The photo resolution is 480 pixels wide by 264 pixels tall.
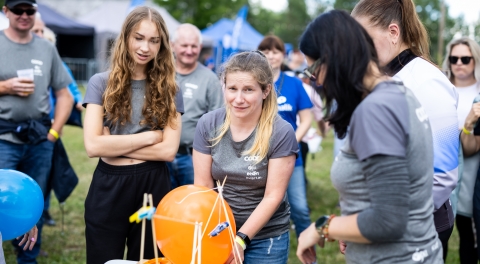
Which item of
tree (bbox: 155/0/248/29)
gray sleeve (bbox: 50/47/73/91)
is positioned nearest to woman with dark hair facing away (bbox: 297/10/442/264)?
gray sleeve (bbox: 50/47/73/91)

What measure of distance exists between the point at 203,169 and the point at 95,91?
33.5 inches

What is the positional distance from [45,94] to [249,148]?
94.5 inches

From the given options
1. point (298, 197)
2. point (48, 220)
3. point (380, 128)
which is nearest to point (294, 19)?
point (48, 220)

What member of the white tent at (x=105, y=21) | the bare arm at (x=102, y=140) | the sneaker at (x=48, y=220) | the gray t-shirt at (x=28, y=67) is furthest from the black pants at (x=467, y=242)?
the white tent at (x=105, y=21)

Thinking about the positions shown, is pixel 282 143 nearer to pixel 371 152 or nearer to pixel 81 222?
pixel 371 152

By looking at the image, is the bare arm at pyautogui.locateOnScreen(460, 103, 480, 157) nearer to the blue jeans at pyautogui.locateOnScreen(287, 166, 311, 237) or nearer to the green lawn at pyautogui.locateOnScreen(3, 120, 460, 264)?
the blue jeans at pyautogui.locateOnScreen(287, 166, 311, 237)

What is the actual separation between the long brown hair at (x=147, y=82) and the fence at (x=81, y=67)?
2200cm

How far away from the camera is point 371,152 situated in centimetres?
159

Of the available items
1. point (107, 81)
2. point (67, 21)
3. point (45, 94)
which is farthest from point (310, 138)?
point (67, 21)

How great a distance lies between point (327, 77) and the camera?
171 centimetres

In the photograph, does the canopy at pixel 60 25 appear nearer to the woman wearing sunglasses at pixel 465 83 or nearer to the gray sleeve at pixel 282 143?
the woman wearing sunglasses at pixel 465 83

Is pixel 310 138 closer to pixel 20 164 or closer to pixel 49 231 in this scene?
pixel 49 231

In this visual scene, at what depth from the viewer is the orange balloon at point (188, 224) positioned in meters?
2.12

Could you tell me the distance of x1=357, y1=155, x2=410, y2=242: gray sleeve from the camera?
1601 millimetres
